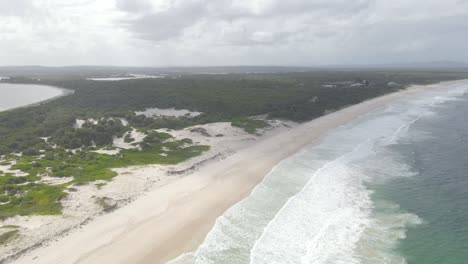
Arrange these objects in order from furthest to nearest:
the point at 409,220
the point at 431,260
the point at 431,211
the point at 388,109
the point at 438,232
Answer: the point at 388,109 < the point at 431,211 < the point at 409,220 < the point at 438,232 < the point at 431,260

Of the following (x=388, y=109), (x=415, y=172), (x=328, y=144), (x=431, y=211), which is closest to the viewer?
(x=431, y=211)

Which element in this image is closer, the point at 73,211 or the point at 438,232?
the point at 438,232

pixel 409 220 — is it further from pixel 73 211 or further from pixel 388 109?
pixel 388 109

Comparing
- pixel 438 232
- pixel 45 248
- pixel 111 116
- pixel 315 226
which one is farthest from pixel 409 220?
pixel 111 116

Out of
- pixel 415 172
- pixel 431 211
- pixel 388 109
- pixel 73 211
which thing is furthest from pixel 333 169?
pixel 388 109

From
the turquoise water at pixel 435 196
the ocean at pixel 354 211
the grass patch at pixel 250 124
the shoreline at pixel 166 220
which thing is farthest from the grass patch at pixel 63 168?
the turquoise water at pixel 435 196

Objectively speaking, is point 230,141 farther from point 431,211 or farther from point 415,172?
point 431,211
